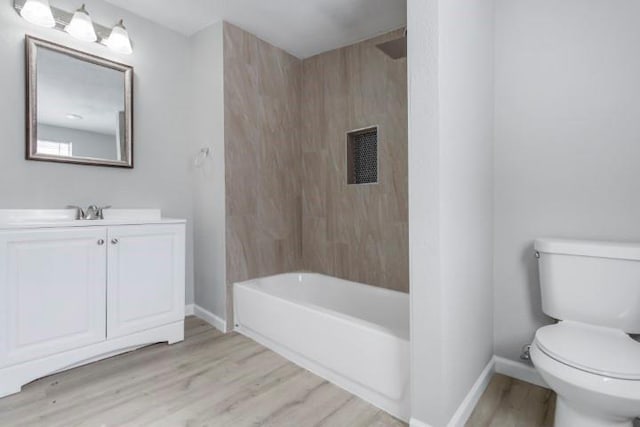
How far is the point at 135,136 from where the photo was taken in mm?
2447

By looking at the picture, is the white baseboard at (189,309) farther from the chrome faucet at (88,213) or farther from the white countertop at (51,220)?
the chrome faucet at (88,213)

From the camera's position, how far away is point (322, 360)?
1790 mm

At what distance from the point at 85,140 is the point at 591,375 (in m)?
2.98

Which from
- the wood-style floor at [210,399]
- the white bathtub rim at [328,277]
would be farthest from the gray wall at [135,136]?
the wood-style floor at [210,399]

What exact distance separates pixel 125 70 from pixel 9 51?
0.63m

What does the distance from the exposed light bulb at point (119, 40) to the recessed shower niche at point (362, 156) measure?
5.78ft

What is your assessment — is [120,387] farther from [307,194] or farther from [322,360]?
[307,194]

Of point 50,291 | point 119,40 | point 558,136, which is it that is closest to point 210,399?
point 50,291

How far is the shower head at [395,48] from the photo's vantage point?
89.7 inches

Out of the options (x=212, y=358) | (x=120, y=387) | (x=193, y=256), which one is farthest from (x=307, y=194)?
(x=120, y=387)

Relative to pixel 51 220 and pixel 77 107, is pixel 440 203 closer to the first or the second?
pixel 51 220

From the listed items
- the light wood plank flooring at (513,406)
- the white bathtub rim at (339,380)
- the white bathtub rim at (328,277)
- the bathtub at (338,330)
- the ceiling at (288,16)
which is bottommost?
the light wood plank flooring at (513,406)

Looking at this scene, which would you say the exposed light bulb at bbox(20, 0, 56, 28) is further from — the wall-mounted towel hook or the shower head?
the shower head

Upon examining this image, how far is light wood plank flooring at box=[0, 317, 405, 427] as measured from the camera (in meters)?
1.45
